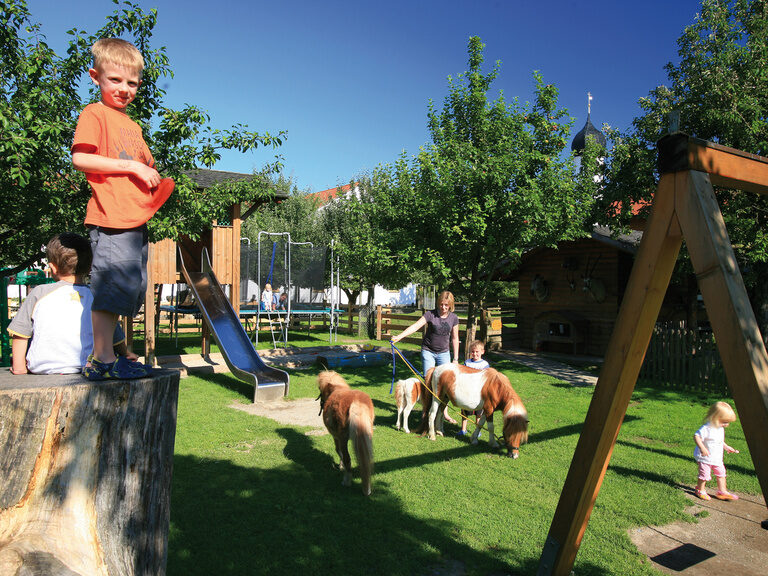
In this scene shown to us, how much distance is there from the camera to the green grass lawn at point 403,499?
3758mm

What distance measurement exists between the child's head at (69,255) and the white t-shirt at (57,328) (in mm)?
83

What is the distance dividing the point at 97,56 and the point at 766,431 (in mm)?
3453

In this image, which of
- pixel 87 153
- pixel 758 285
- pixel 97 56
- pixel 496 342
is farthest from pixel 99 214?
pixel 496 342

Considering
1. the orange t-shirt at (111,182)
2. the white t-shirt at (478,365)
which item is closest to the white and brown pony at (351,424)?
the white t-shirt at (478,365)

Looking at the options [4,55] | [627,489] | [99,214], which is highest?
[4,55]

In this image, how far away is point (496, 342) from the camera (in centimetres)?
1875

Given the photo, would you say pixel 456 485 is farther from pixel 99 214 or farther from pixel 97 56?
pixel 97 56

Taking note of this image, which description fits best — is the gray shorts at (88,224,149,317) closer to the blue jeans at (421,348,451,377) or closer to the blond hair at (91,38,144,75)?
the blond hair at (91,38,144,75)

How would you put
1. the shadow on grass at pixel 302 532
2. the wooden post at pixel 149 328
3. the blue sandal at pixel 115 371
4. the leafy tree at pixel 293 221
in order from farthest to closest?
the leafy tree at pixel 293 221 → the wooden post at pixel 149 328 → the shadow on grass at pixel 302 532 → the blue sandal at pixel 115 371

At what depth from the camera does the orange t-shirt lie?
2199 millimetres

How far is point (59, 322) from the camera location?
244 cm

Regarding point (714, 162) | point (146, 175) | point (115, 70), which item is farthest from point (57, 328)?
point (714, 162)

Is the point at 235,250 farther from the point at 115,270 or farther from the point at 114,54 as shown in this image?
the point at 115,270

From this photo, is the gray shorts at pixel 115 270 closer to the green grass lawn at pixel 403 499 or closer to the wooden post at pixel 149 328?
the green grass lawn at pixel 403 499
